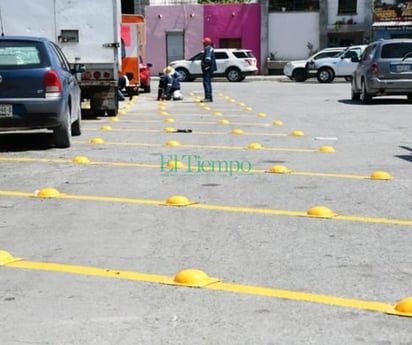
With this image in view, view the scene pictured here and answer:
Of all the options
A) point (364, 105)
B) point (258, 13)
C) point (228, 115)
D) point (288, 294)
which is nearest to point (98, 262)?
point (288, 294)

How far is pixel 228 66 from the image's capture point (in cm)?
4138

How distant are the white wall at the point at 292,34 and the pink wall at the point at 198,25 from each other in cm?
112

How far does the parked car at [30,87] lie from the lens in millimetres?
10906

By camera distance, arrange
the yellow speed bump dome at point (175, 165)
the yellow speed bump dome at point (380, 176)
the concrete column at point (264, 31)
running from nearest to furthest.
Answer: the yellow speed bump dome at point (380, 176), the yellow speed bump dome at point (175, 165), the concrete column at point (264, 31)

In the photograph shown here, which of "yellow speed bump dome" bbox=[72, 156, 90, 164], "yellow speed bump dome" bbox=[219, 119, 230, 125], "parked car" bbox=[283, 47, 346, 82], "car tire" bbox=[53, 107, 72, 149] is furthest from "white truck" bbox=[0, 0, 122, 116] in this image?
"parked car" bbox=[283, 47, 346, 82]

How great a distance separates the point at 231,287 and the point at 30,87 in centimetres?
677

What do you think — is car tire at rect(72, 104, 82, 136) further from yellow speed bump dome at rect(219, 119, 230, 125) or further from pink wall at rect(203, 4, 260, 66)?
pink wall at rect(203, 4, 260, 66)

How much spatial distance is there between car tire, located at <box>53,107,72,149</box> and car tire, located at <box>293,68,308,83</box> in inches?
1168

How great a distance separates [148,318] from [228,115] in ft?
45.7

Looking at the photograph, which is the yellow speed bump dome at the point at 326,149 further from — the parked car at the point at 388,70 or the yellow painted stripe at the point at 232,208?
the parked car at the point at 388,70

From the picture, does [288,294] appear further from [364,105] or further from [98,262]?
[364,105]

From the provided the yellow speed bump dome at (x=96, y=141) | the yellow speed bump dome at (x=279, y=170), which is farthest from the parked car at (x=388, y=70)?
the yellow speed bump dome at (x=279, y=170)

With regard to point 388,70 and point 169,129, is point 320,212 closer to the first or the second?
point 169,129

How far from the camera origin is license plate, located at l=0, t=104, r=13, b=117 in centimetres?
1089
